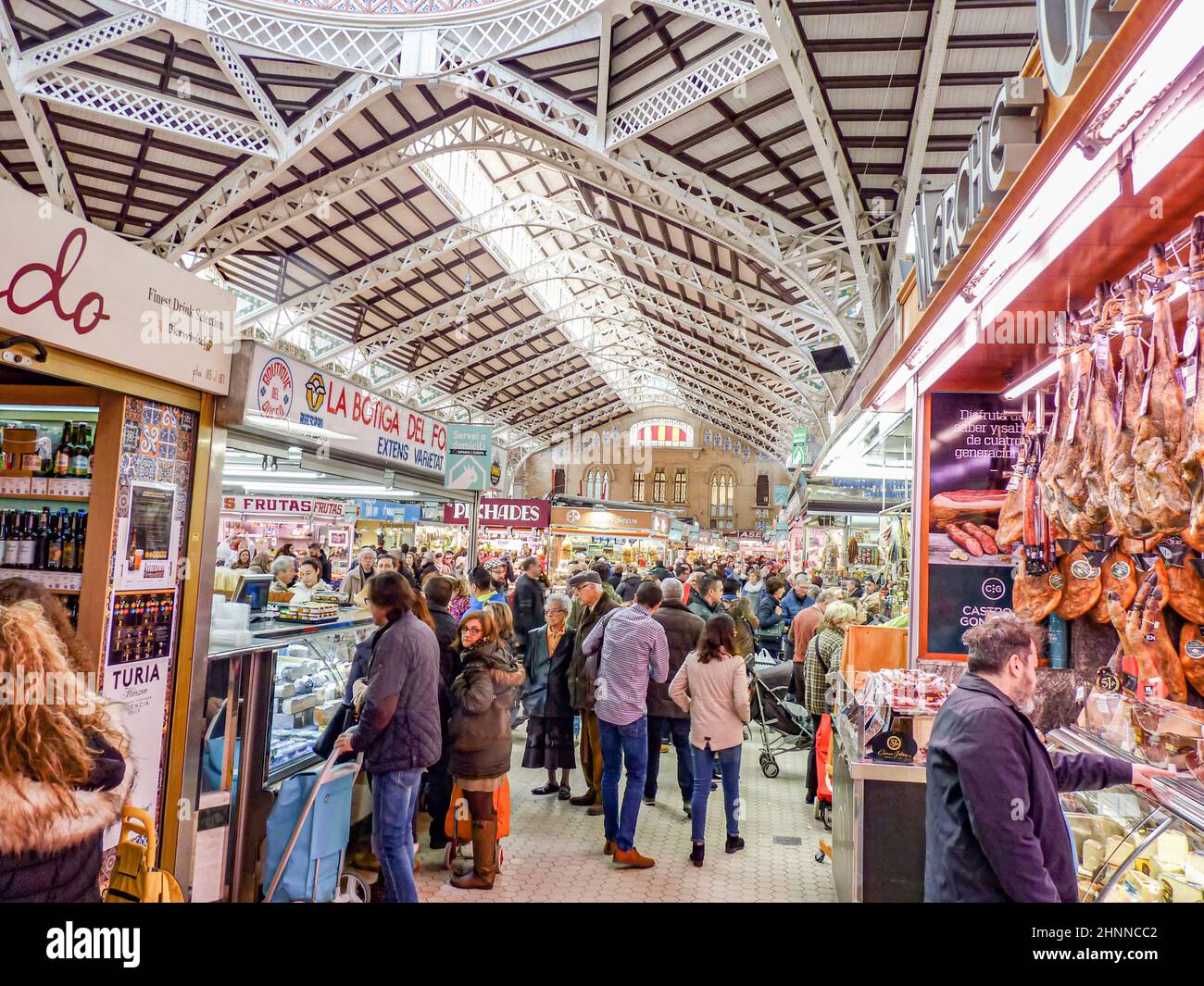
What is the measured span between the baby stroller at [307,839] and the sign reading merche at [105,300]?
1.78 metres

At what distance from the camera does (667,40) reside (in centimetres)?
873

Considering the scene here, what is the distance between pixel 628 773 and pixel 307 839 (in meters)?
1.67

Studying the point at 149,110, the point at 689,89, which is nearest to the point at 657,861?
the point at 689,89

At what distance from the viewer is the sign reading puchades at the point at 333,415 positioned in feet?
11.0

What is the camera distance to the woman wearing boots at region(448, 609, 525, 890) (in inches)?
140

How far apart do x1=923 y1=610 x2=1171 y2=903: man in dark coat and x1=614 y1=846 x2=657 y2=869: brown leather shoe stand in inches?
92.8

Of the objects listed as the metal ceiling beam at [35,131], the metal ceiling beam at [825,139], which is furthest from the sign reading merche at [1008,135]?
the metal ceiling beam at [35,131]

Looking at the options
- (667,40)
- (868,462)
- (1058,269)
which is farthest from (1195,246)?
(667,40)

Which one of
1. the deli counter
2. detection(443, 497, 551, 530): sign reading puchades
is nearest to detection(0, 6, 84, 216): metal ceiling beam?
detection(443, 497, 551, 530): sign reading puchades

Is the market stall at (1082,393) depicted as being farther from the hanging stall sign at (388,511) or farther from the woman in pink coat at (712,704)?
the hanging stall sign at (388,511)

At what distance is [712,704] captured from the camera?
4000 millimetres

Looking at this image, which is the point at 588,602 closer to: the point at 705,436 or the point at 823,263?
the point at 823,263

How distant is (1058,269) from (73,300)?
3154mm

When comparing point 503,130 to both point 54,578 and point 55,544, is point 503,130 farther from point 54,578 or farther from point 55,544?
point 54,578
